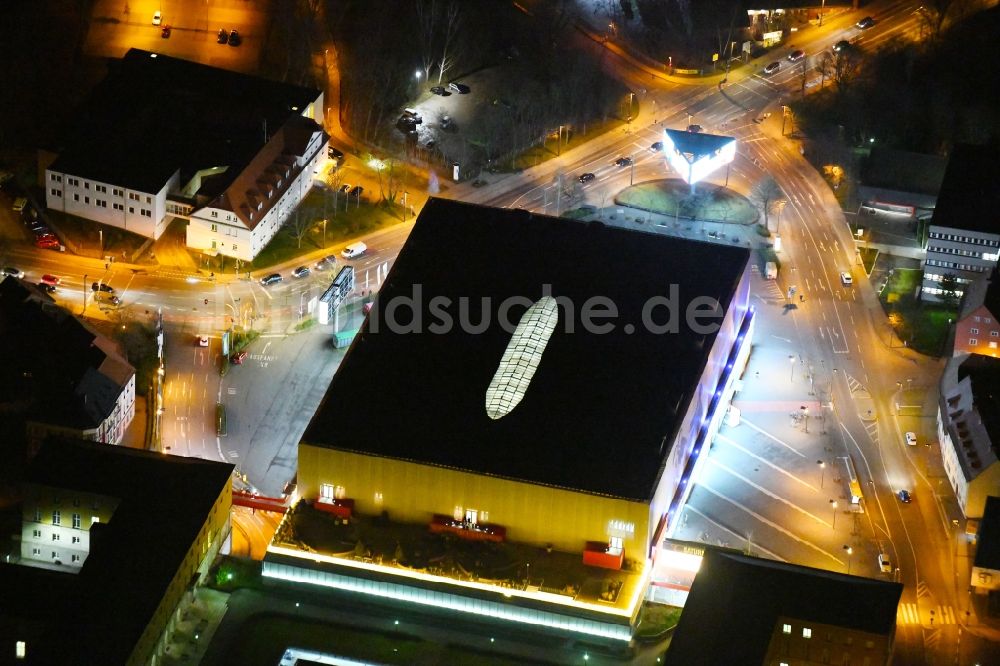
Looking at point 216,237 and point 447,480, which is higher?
point 216,237

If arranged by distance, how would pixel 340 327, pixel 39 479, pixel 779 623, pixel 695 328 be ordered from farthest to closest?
1. pixel 340 327
2. pixel 695 328
3. pixel 39 479
4. pixel 779 623

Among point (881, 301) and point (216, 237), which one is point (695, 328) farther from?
point (216, 237)

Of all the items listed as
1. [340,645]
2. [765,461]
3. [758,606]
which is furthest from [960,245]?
[340,645]

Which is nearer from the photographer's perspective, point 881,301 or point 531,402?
point 531,402

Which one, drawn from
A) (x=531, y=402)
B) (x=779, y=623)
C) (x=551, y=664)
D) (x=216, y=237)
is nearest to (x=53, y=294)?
(x=216, y=237)

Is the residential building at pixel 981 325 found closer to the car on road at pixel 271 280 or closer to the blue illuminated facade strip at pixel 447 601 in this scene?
the blue illuminated facade strip at pixel 447 601

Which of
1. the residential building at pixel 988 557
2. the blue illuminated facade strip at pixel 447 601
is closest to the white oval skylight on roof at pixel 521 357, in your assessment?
the blue illuminated facade strip at pixel 447 601

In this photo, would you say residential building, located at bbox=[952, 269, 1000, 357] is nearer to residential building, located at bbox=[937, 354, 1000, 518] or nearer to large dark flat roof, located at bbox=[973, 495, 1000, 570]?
residential building, located at bbox=[937, 354, 1000, 518]
